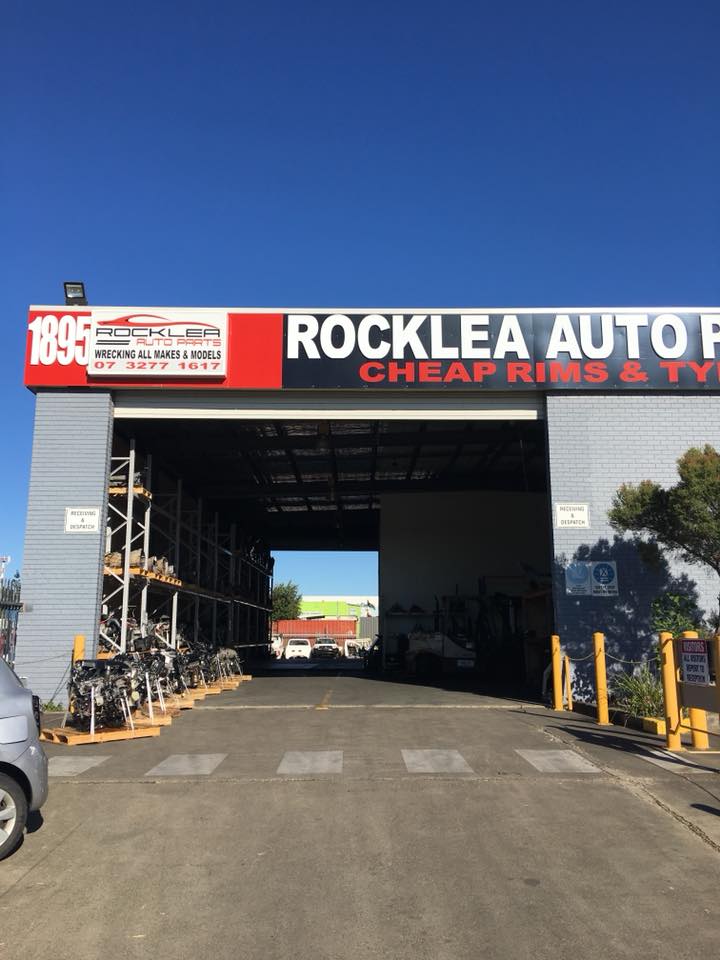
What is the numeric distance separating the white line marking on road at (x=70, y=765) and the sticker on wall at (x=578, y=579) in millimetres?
9772

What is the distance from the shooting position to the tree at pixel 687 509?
12.1m

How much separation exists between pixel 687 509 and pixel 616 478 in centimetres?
438

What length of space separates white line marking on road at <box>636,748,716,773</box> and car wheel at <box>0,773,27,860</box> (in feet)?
22.1

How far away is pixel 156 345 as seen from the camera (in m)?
16.8

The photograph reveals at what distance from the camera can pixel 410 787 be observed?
8.09 meters

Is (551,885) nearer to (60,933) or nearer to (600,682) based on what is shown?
(60,933)

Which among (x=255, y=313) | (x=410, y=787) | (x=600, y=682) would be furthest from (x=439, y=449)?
(x=410, y=787)

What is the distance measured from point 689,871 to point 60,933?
428 cm

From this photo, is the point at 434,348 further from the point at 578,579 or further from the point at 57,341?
the point at 57,341

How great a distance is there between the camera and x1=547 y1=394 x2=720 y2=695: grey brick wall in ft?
52.6

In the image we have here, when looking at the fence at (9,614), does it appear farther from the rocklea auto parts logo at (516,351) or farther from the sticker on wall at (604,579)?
the sticker on wall at (604,579)

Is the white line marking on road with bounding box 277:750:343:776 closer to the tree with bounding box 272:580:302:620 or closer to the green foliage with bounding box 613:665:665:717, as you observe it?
the green foliage with bounding box 613:665:665:717

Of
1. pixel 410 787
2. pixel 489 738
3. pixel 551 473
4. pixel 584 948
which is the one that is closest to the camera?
pixel 584 948

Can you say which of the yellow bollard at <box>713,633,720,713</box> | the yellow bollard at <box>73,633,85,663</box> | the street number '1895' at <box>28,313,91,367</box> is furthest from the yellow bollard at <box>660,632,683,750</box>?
the street number '1895' at <box>28,313,91,367</box>
